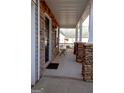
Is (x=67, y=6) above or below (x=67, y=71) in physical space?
above

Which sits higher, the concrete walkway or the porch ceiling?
the porch ceiling

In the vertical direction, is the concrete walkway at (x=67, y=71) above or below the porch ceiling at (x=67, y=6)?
below

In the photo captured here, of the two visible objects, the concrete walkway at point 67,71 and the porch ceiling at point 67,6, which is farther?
the porch ceiling at point 67,6

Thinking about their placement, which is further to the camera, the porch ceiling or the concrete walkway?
the porch ceiling

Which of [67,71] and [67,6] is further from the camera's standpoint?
[67,6]
